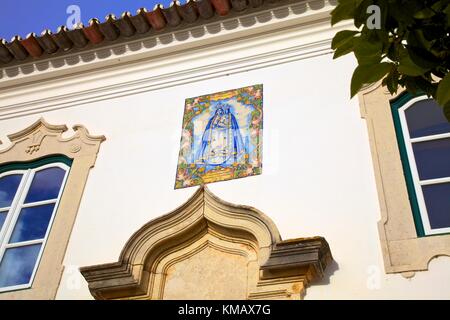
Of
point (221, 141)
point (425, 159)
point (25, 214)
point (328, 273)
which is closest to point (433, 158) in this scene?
point (425, 159)

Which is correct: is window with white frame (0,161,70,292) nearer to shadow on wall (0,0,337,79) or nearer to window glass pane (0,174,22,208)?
window glass pane (0,174,22,208)

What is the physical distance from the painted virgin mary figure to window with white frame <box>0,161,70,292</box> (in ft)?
4.63

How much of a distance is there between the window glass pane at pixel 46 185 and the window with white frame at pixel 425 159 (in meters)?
3.12

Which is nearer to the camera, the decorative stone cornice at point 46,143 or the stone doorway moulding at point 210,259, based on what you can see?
the stone doorway moulding at point 210,259

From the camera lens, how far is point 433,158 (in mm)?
3957

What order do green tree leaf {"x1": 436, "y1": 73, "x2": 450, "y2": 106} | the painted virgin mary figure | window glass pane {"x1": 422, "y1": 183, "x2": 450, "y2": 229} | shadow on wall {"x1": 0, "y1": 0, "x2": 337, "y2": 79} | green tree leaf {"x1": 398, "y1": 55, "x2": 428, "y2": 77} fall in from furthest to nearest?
shadow on wall {"x1": 0, "y1": 0, "x2": 337, "y2": 79} < the painted virgin mary figure < window glass pane {"x1": 422, "y1": 183, "x2": 450, "y2": 229} < green tree leaf {"x1": 398, "y1": 55, "x2": 428, "y2": 77} < green tree leaf {"x1": 436, "y1": 73, "x2": 450, "y2": 106}

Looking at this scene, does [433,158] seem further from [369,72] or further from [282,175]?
[369,72]

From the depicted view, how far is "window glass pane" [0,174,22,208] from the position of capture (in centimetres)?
500

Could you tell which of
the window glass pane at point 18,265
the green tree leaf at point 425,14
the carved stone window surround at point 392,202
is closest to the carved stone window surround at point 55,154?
the window glass pane at point 18,265

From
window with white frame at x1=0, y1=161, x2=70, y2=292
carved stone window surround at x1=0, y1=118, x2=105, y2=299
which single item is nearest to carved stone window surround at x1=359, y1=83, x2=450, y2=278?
carved stone window surround at x1=0, y1=118, x2=105, y2=299

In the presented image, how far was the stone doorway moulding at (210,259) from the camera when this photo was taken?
11.4 ft

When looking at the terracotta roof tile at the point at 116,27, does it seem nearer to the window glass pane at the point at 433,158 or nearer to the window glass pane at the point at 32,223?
the window glass pane at the point at 32,223

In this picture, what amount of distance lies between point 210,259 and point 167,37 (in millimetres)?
2726

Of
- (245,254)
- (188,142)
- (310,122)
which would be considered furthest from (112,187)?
(310,122)
